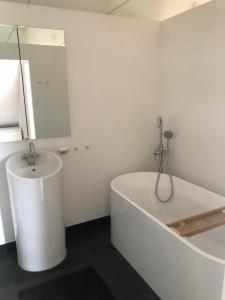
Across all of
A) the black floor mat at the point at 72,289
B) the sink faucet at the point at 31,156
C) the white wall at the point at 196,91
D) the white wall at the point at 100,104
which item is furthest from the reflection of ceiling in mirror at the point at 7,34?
the black floor mat at the point at 72,289

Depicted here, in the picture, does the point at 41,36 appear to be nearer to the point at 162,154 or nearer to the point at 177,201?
the point at 162,154

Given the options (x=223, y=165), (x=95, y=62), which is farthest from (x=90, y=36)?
(x=223, y=165)

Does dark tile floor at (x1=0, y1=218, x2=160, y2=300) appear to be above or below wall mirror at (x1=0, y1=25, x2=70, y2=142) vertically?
below

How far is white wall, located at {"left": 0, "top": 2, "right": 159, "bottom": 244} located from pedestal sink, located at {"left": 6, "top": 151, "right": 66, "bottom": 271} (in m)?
0.19

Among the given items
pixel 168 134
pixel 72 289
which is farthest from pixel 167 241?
pixel 168 134

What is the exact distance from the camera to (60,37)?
2.33 metres

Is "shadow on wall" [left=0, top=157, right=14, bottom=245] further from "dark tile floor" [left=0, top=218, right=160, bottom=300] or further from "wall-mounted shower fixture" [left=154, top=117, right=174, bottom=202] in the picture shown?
"wall-mounted shower fixture" [left=154, top=117, right=174, bottom=202]

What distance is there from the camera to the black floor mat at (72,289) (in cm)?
198

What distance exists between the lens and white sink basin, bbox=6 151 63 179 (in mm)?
2256

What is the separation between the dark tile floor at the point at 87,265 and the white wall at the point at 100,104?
189mm

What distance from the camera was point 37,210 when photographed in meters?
2.13

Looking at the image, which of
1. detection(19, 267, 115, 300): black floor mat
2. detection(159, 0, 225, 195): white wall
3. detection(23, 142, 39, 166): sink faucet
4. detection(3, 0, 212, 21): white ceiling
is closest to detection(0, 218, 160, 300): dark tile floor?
detection(19, 267, 115, 300): black floor mat

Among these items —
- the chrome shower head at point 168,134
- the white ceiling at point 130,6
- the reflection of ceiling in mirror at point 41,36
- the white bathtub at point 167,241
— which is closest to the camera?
the white bathtub at point 167,241

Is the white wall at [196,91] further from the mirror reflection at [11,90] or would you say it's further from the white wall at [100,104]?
the mirror reflection at [11,90]
